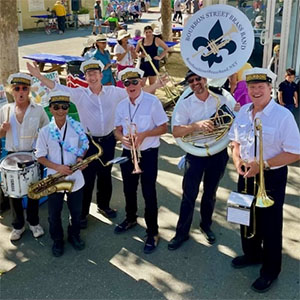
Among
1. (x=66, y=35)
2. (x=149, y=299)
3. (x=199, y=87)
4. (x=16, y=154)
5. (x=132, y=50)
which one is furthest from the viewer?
(x=66, y=35)

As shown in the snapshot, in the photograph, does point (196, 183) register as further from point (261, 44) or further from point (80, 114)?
point (261, 44)

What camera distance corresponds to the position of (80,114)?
461 cm

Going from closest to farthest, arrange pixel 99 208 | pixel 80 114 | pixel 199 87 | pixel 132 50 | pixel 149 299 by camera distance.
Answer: pixel 149 299, pixel 199 87, pixel 80 114, pixel 99 208, pixel 132 50

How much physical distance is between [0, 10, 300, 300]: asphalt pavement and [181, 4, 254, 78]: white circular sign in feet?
6.12

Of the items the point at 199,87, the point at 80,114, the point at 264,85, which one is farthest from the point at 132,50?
the point at 264,85

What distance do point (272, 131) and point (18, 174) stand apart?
7.98ft

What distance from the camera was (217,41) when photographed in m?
3.94

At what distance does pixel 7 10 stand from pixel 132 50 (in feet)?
14.6

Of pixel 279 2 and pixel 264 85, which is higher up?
pixel 279 2

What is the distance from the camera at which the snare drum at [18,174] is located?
405cm

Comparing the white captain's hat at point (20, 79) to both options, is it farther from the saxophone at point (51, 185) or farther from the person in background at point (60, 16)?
the person in background at point (60, 16)

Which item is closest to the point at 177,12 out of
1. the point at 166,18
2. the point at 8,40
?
the point at 166,18

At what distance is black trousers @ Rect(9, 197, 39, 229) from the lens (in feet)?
14.8

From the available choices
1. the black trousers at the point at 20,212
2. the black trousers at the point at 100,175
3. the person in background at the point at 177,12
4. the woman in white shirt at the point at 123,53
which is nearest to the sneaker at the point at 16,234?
the black trousers at the point at 20,212
